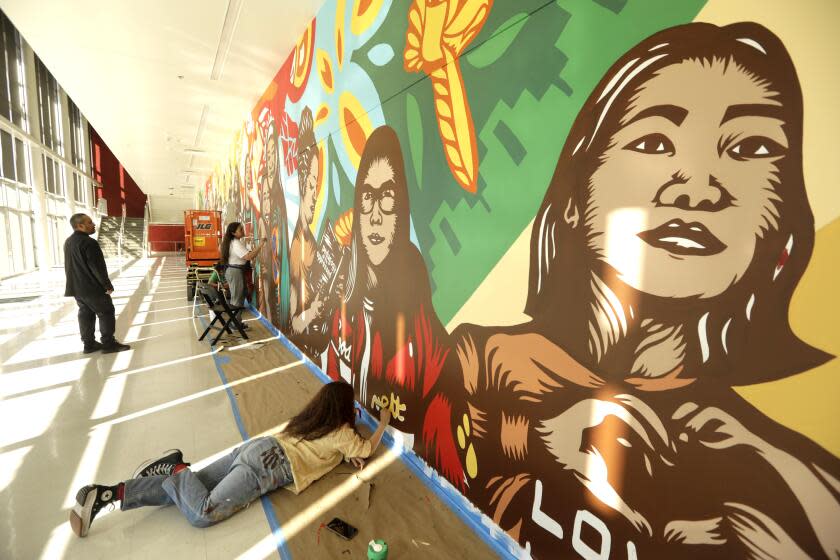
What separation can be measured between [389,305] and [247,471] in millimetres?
1242

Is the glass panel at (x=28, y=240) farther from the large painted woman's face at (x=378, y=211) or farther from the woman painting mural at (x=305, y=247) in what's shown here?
the large painted woman's face at (x=378, y=211)

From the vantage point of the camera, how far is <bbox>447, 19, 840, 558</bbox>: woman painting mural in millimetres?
952

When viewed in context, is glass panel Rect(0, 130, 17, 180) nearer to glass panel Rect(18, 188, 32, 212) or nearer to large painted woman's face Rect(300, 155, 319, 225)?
glass panel Rect(18, 188, 32, 212)

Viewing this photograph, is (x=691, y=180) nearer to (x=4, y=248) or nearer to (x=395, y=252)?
(x=395, y=252)

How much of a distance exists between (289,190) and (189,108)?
11.2ft

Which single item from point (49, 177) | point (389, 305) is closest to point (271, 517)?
point (389, 305)

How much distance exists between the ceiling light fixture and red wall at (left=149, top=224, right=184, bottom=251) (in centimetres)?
1626

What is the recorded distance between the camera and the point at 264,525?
6.30ft

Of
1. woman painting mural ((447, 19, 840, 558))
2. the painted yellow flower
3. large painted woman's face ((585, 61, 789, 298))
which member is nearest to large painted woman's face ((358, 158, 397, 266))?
the painted yellow flower

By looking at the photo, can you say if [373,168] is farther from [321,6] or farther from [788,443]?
[788,443]

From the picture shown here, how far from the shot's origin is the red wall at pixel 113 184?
17531 millimetres

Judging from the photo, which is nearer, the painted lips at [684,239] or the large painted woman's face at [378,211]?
the painted lips at [684,239]

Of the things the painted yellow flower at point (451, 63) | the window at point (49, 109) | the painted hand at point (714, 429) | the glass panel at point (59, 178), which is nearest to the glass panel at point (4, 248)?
the window at point (49, 109)

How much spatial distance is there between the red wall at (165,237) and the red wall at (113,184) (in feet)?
8.20
